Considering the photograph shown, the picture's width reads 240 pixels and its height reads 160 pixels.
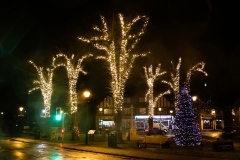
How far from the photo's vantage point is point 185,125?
26.9 m

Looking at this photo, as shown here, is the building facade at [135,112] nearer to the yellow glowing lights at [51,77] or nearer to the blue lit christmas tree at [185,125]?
the yellow glowing lights at [51,77]

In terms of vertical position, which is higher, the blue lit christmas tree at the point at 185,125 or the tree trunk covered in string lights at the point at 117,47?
the tree trunk covered in string lights at the point at 117,47

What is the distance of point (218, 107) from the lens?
63.4m

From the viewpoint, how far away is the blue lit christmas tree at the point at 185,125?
26.8 metres

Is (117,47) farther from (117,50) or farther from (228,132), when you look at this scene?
(228,132)

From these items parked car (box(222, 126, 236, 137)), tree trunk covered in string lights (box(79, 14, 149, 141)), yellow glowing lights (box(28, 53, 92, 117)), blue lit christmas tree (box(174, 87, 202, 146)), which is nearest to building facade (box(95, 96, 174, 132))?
parked car (box(222, 126, 236, 137))

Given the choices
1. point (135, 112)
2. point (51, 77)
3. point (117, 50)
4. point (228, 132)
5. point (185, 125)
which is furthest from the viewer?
point (135, 112)

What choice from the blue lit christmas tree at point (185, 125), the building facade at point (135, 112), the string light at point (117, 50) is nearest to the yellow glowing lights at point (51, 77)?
the string light at point (117, 50)

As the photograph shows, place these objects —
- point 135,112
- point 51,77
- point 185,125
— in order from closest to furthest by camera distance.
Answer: point 185,125
point 51,77
point 135,112

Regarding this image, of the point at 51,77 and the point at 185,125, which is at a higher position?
the point at 51,77

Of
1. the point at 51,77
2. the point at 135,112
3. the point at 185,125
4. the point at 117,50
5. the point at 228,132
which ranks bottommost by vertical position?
the point at 228,132

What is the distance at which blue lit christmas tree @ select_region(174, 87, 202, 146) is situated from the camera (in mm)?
26766

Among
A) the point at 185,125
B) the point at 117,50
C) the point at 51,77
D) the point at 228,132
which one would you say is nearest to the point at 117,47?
the point at 117,50

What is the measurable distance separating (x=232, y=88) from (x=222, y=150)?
39.3 meters
